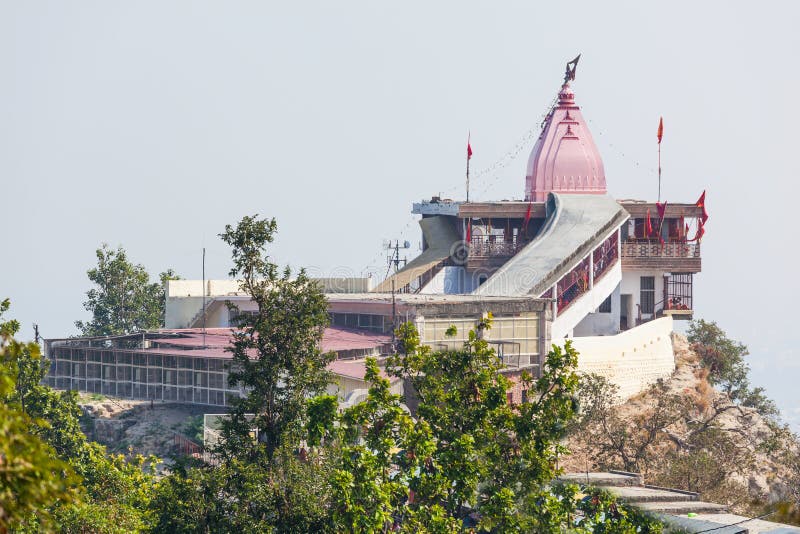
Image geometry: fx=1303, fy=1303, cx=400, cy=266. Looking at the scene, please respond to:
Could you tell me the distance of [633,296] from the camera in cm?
7788

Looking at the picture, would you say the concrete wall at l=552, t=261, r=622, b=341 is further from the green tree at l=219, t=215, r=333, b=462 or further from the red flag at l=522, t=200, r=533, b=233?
the green tree at l=219, t=215, r=333, b=462

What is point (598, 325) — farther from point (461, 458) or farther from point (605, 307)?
point (461, 458)

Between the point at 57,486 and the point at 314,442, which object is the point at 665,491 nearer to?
the point at 314,442

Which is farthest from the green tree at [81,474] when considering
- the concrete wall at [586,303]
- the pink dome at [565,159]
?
the pink dome at [565,159]

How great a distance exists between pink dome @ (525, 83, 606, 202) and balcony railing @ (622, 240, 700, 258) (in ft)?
20.1

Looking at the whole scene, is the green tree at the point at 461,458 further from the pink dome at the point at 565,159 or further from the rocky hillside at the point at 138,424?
the pink dome at the point at 565,159

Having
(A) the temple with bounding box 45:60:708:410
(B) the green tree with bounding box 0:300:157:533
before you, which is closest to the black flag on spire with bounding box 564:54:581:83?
(A) the temple with bounding box 45:60:708:410

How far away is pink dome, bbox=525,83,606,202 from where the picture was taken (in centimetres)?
8181

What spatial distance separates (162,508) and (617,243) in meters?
46.0

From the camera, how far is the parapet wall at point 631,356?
67.5m

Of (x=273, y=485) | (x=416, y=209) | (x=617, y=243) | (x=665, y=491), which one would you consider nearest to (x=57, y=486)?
(x=273, y=485)

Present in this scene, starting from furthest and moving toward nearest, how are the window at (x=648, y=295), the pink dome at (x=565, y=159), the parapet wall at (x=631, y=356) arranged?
1. the pink dome at (x=565, y=159)
2. the window at (x=648, y=295)
3. the parapet wall at (x=631, y=356)

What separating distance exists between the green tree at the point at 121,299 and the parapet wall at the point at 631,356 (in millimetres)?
35077

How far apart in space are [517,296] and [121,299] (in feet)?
116
